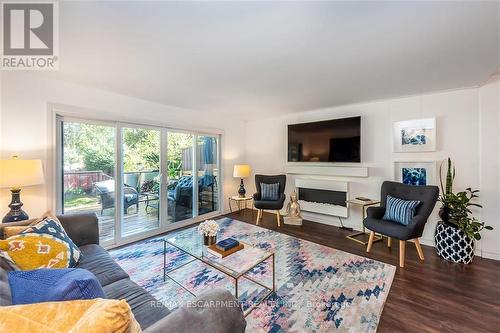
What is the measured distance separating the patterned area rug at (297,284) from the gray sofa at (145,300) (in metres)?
0.60

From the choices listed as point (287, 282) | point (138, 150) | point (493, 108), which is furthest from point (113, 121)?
point (493, 108)

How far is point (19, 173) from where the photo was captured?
2023mm

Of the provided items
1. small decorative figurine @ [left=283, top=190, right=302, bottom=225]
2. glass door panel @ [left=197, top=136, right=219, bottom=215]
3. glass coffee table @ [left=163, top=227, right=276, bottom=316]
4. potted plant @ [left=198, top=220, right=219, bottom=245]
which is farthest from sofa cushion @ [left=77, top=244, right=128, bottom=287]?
small decorative figurine @ [left=283, top=190, right=302, bottom=225]

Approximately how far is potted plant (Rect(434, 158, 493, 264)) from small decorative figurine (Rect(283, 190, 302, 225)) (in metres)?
2.06

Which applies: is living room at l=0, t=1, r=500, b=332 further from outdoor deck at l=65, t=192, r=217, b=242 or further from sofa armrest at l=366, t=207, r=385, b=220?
sofa armrest at l=366, t=207, r=385, b=220

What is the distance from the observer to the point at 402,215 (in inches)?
104

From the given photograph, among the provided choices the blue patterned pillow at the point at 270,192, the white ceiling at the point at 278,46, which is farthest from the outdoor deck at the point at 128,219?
the blue patterned pillow at the point at 270,192

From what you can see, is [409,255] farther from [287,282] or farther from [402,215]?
[287,282]

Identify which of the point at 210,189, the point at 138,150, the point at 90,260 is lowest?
the point at 90,260

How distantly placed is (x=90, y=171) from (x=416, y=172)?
191 inches

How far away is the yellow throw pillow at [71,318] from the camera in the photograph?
1.95 ft

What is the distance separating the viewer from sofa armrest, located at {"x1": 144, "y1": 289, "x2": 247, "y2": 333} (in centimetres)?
75

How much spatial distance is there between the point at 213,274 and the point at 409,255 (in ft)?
8.38

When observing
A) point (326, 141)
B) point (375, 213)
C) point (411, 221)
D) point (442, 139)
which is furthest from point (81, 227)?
point (442, 139)
